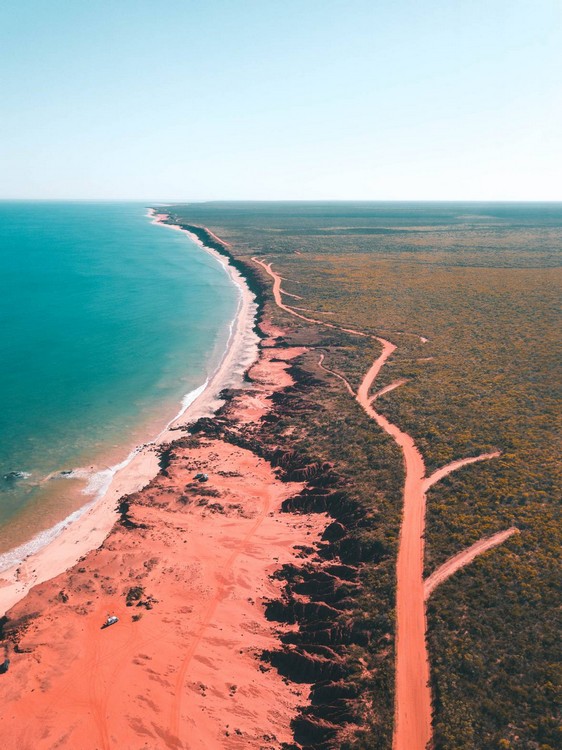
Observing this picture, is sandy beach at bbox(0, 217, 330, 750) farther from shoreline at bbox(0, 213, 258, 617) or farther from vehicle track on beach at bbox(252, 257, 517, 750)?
vehicle track on beach at bbox(252, 257, 517, 750)

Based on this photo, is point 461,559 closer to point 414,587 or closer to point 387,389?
point 414,587

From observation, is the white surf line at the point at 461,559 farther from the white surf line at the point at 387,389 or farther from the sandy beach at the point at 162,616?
the white surf line at the point at 387,389

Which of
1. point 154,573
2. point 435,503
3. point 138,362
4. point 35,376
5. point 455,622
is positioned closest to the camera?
Result: point 455,622

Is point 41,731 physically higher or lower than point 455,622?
lower

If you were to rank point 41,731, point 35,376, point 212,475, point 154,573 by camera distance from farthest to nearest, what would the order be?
point 35,376
point 212,475
point 154,573
point 41,731

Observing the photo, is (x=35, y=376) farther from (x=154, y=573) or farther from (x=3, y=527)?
(x=154, y=573)

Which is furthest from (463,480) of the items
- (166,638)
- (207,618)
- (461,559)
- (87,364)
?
(87,364)

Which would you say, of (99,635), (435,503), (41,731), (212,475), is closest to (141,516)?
(212,475)

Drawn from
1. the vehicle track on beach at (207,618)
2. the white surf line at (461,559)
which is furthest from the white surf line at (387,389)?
the white surf line at (461,559)
